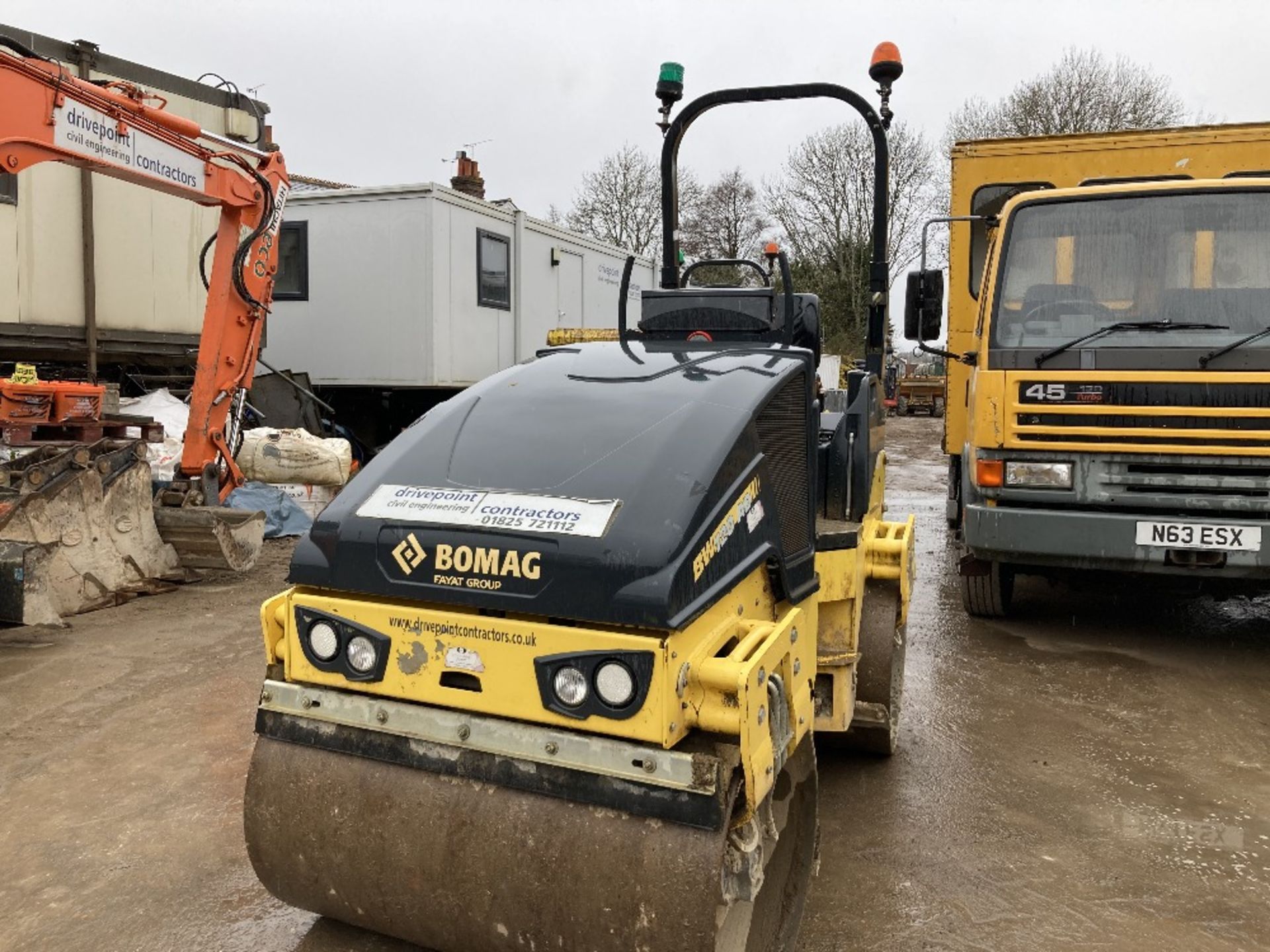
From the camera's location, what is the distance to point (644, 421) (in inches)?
97.7

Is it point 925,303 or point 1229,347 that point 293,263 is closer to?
point 925,303

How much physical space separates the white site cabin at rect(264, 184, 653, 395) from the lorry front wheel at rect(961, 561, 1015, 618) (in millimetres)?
6265

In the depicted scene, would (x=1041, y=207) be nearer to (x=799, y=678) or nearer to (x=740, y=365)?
(x=740, y=365)

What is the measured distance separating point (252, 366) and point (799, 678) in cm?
624

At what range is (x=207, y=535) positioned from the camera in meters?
6.85

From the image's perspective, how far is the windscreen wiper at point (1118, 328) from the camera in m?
5.20

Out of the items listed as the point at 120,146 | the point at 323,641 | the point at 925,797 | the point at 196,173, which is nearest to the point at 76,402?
the point at 196,173

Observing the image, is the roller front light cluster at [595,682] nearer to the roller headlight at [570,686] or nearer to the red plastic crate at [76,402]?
the roller headlight at [570,686]

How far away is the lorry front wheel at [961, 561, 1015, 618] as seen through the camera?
6.25 meters

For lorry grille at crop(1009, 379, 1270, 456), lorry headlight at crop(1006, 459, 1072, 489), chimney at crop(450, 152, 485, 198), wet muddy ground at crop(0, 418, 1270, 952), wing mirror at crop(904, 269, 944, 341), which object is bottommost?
wet muddy ground at crop(0, 418, 1270, 952)

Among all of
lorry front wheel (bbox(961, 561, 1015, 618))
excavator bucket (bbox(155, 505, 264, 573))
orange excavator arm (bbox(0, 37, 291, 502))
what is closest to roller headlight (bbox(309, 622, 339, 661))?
orange excavator arm (bbox(0, 37, 291, 502))

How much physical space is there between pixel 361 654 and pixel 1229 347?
4.55m

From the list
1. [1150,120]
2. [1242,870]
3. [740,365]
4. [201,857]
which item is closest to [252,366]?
[201,857]

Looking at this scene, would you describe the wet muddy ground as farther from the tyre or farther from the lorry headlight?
the lorry headlight
